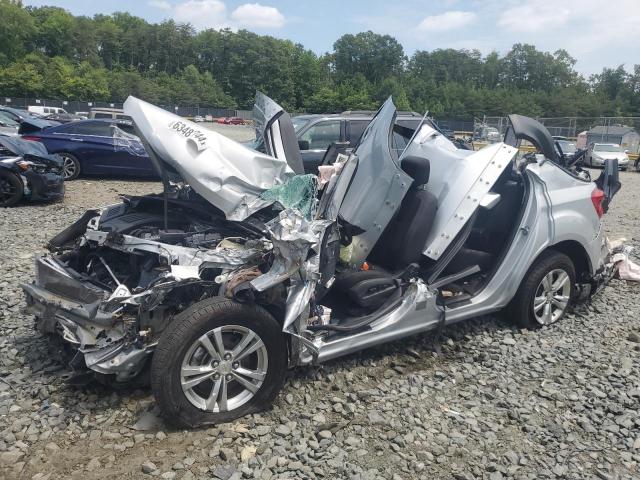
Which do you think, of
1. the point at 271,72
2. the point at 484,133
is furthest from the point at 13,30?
the point at 484,133

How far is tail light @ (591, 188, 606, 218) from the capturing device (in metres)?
4.58

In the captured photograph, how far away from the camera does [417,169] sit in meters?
3.75

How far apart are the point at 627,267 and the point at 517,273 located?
104 inches

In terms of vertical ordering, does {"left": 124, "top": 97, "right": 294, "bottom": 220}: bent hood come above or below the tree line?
below

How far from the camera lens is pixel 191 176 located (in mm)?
3330

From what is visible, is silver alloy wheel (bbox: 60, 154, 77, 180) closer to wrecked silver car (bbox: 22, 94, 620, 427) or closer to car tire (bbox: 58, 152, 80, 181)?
car tire (bbox: 58, 152, 80, 181)

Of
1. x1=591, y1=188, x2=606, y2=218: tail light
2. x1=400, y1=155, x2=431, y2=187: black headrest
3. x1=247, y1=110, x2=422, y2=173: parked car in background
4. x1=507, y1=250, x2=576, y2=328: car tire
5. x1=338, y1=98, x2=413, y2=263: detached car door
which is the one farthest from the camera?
x1=247, y1=110, x2=422, y2=173: parked car in background

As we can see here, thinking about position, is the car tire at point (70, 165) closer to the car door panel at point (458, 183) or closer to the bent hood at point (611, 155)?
the car door panel at point (458, 183)

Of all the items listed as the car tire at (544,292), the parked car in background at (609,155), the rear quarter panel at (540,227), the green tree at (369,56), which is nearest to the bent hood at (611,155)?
the parked car in background at (609,155)

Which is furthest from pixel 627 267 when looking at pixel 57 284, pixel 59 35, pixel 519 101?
pixel 59 35

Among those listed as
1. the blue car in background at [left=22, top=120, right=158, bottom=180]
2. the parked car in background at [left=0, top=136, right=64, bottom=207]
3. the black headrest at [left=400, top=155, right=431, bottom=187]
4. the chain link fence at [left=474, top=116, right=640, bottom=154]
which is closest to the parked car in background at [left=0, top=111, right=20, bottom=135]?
the blue car in background at [left=22, top=120, right=158, bottom=180]

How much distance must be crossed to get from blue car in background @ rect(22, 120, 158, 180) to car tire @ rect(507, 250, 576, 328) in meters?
9.39

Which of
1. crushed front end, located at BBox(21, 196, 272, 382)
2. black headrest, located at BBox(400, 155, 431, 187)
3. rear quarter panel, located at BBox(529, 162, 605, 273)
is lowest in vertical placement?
crushed front end, located at BBox(21, 196, 272, 382)

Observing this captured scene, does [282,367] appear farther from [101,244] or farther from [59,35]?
[59,35]
